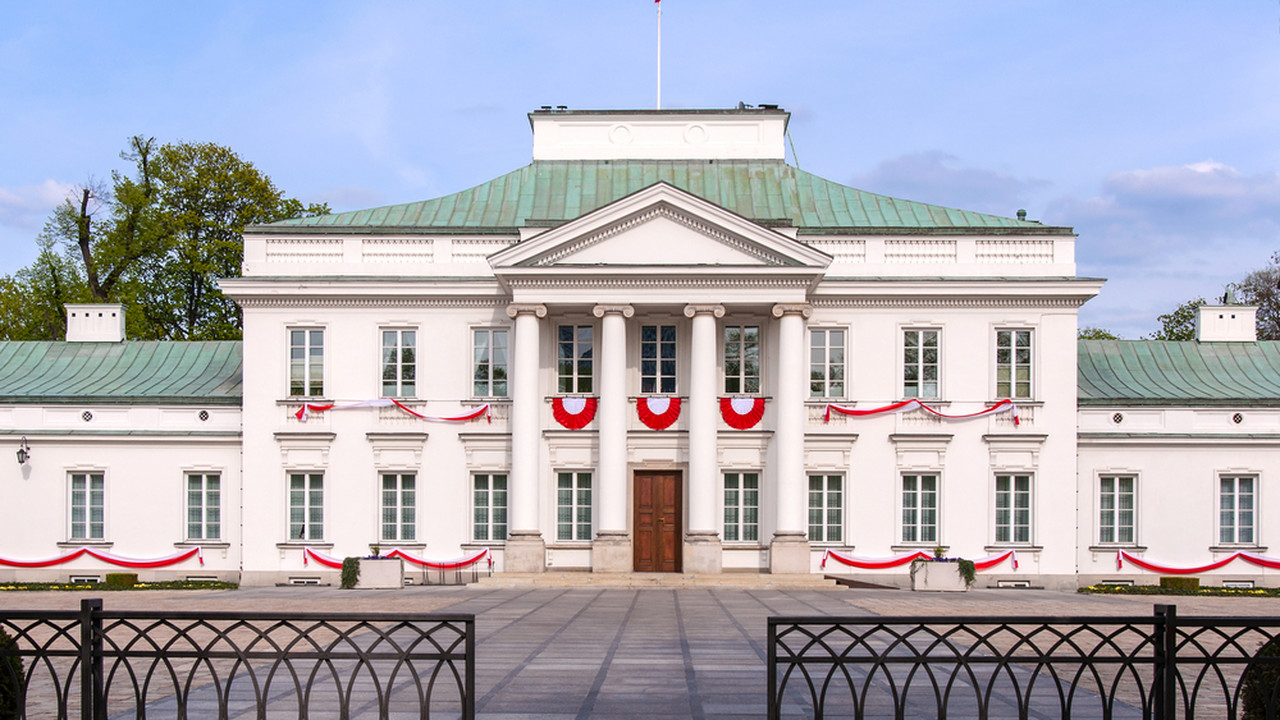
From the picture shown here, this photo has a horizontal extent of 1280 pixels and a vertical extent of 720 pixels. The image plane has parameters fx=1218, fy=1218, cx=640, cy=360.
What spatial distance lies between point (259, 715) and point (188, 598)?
63.0 ft

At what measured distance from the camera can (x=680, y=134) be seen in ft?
128

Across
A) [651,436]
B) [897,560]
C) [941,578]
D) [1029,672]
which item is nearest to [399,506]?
[651,436]

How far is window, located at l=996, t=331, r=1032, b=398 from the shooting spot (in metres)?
34.6

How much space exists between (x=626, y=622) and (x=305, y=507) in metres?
15.7

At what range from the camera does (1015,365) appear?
34656mm

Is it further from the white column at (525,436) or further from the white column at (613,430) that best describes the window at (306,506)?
the white column at (613,430)

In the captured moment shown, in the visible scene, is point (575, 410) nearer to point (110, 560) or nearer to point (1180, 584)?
point (110, 560)

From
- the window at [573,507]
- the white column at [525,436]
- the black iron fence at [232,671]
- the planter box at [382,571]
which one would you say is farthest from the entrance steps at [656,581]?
the black iron fence at [232,671]

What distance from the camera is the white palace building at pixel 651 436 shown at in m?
34.4

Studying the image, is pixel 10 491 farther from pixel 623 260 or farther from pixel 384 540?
pixel 623 260

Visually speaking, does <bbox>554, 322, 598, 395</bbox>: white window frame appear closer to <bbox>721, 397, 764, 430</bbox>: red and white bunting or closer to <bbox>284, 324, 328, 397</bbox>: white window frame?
<bbox>721, 397, 764, 430</bbox>: red and white bunting

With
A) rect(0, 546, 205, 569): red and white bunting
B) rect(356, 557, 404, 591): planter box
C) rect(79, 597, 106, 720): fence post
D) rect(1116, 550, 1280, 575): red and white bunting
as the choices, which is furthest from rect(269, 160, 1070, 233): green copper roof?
rect(79, 597, 106, 720): fence post

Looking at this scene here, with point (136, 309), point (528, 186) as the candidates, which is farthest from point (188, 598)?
point (136, 309)

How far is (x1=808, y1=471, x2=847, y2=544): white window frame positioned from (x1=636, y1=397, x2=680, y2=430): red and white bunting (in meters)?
4.29
